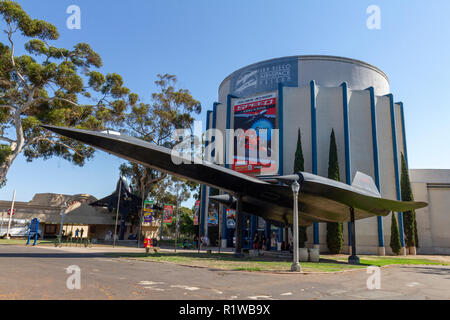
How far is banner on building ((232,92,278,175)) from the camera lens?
115 feet

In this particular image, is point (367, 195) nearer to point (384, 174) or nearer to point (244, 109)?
point (384, 174)

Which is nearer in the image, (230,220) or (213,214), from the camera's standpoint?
(230,220)

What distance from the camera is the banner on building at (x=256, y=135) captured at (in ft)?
115

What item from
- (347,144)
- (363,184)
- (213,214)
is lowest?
(213,214)

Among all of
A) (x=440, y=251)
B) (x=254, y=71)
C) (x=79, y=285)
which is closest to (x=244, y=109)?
(x=254, y=71)

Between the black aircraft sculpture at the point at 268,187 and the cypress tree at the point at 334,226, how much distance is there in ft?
23.3

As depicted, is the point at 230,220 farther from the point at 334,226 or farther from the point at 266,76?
the point at 266,76

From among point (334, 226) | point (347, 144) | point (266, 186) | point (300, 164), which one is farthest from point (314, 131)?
point (266, 186)

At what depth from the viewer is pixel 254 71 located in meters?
39.8

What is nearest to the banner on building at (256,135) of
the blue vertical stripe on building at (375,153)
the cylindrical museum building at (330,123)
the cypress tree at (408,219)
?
the cylindrical museum building at (330,123)

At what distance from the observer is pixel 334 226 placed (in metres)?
30.8

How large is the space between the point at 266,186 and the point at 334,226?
15.5 m

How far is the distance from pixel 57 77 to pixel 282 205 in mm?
27214

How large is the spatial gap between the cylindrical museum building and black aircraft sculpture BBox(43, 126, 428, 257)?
943 centimetres
